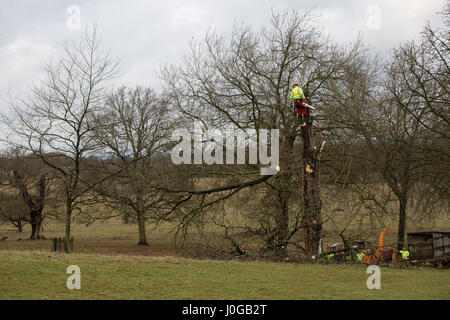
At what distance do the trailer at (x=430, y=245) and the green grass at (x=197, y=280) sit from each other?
9.32 feet

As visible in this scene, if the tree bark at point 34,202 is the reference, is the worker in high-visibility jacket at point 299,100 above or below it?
above

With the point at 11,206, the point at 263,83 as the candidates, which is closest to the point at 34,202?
the point at 11,206

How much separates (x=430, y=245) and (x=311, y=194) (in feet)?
15.9

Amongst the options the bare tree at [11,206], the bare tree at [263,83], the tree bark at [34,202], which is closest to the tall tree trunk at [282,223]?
the bare tree at [263,83]

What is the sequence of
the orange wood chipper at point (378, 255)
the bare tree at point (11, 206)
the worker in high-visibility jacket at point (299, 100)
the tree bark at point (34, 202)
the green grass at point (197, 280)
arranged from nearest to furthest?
the green grass at point (197, 280)
the worker in high-visibility jacket at point (299, 100)
the orange wood chipper at point (378, 255)
the tree bark at point (34, 202)
the bare tree at point (11, 206)

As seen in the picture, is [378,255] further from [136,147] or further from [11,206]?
[11,206]

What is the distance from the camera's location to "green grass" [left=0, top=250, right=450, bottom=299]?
909cm

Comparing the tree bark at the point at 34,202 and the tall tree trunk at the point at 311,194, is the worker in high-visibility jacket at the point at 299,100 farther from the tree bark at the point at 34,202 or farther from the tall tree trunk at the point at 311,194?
the tree bark at the point at 34,202

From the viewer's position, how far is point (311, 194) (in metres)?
16.3

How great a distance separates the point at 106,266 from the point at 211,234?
311 inches

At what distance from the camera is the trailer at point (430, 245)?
16781mm

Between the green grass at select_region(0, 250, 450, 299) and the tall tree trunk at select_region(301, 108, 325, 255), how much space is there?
158 centimetres
